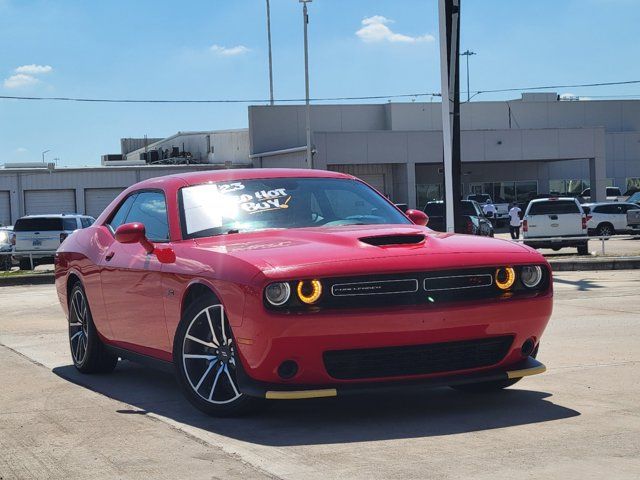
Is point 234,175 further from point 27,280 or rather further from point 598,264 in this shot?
point 27,280

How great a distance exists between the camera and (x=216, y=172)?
290 inches

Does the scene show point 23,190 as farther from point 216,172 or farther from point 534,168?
point 216,172

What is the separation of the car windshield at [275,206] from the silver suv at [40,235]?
23260 millimetres

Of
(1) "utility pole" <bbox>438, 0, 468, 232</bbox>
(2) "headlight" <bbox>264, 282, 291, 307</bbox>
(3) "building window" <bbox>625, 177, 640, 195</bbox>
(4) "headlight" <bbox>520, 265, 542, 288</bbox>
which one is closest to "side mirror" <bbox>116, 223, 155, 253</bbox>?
(2) "headlight" <bbox>264, 282, 291, 307</bbox>

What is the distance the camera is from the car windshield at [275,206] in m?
6.71

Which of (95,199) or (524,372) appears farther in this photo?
(95,199)

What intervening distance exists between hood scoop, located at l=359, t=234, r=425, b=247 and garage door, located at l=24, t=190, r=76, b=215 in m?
51.9

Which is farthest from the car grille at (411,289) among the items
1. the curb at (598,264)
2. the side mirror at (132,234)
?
the curb at (598,264)

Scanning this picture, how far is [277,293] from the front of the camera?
17.8ft

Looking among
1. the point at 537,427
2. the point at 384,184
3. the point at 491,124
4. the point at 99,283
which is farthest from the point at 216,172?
the point at 491,124

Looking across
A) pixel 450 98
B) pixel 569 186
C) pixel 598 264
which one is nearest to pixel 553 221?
pixel 450 98

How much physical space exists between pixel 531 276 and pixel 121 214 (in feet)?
11.6

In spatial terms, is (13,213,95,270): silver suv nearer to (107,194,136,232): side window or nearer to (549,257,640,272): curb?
(549,257,640,272): curb

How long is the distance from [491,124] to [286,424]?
64652 millimetres
